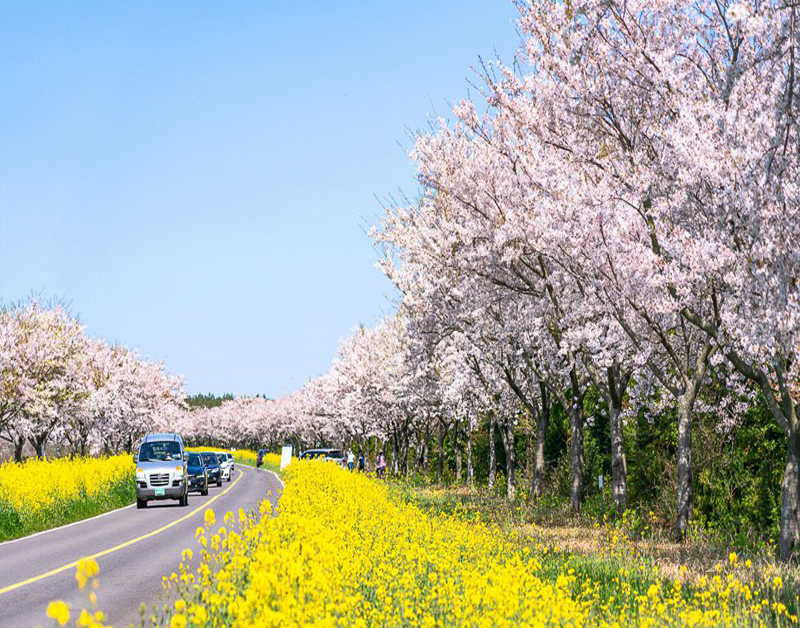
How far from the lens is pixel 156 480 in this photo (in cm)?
2909

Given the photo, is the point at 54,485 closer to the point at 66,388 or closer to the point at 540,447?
the point at 540,447

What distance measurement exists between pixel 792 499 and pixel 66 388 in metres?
38.1

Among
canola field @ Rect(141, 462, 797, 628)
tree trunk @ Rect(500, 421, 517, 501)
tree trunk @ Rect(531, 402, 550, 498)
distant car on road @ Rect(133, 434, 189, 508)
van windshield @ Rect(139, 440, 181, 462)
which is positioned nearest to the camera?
canola field @ Rect(141, 462, 797, 628)

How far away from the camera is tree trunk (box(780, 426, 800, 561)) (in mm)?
12469

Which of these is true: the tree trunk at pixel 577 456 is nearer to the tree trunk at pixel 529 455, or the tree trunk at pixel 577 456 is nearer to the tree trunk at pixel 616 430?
the tree trunk at pixel 616 430

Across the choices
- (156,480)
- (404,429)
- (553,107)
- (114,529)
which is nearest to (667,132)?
(553,107)

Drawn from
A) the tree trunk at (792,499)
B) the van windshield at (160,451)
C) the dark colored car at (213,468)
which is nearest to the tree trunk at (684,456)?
the tree trunk at (792,499)

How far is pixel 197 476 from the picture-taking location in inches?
1441

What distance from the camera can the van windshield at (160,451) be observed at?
29672 mm

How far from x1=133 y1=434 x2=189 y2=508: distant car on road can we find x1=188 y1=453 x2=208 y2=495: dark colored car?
616cm

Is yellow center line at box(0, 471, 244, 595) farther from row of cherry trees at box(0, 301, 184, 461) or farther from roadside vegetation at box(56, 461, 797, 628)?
row of cherry trees at box(0, 301, 184, 461)

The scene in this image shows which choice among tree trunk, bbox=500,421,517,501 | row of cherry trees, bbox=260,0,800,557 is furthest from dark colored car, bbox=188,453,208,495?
row of cherry trees, bbox=260,0,800,557

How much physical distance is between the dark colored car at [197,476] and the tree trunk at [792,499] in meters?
27.6

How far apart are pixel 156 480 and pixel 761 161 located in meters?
23.7
